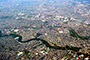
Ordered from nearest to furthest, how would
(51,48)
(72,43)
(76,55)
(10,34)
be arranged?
(76,55) → (51,48) → (72,43) → (10,34)

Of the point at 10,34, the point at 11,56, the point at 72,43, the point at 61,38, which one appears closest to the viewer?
the point at 11,56

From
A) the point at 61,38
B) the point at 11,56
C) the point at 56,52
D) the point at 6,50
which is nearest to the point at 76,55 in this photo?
the point at 56,52

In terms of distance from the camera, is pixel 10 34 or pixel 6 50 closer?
pixel 6 50

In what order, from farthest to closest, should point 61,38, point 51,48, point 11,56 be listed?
1. point 61,38
2. point 51,48
3. point 11,56

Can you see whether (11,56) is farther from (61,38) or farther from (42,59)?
(61,38)

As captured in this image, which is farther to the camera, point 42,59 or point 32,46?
point 32,46

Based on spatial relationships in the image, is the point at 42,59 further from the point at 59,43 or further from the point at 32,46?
the point at 59,43

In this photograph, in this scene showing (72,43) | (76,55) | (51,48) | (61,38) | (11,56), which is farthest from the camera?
(61,38)

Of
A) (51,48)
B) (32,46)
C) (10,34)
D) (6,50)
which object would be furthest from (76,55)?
(10,34)
